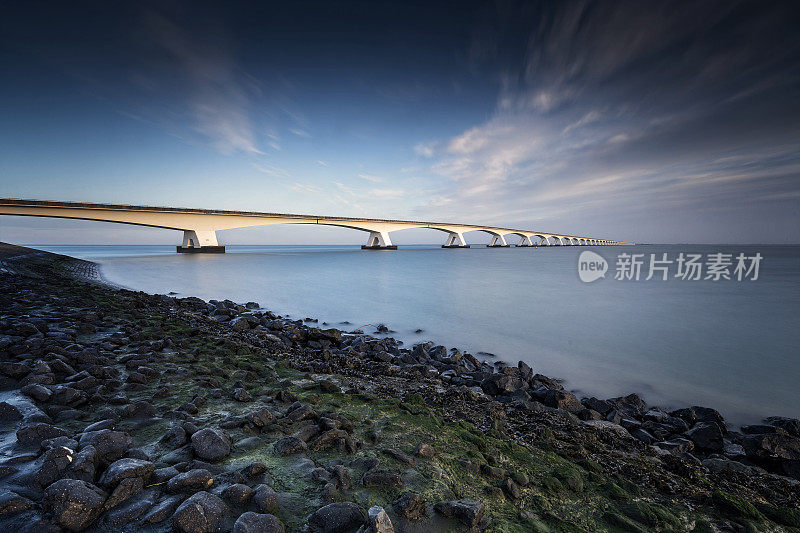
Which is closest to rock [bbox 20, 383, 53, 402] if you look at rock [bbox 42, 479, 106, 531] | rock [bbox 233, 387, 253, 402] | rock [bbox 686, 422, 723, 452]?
rock [bbox 233, 387, 253, 402]

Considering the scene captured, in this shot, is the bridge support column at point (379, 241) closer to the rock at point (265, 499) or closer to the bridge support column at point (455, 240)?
the bridge support column at point (455, 240)

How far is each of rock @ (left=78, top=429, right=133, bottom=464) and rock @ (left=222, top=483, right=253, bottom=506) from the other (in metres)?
0.98

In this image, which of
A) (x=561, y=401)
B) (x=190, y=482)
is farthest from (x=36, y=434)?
(x=561, y=401)

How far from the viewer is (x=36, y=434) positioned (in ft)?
7.79

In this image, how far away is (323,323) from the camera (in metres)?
10.6

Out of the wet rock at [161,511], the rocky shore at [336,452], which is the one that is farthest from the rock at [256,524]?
the wet rock at [161,511]

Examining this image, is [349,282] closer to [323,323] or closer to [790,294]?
[323,323]

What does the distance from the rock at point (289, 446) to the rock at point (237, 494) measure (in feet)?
1.97

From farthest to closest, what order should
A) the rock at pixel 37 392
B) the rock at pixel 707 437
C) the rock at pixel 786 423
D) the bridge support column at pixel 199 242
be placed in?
the bridge support column at pixel 199 242 → the rock at pixel 786 423 → the rock at pixel 707 437 → the rock at pixel 37 392

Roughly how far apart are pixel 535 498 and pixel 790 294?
25704 millimetres

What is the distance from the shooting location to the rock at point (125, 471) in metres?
1.99

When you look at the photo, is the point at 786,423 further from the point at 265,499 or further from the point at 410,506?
the point at 265,499

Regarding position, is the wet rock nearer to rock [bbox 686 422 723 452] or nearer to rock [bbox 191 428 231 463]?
rock [bbox 191 428 231 463]

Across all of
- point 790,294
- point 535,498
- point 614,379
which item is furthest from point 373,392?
point 790,294
